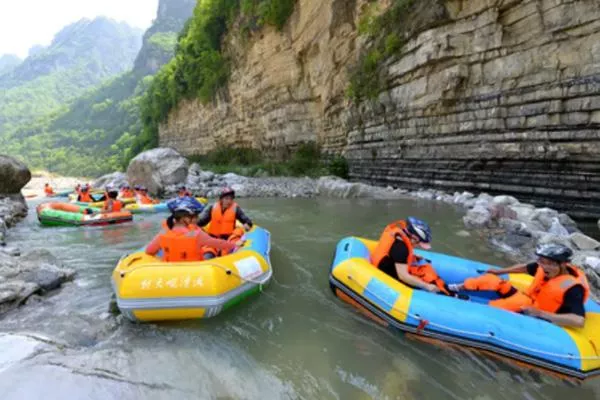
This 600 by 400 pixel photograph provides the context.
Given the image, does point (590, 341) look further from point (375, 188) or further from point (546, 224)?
point (375, 188)

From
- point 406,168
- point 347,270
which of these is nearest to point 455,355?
point 347,270

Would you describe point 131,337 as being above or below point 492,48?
below

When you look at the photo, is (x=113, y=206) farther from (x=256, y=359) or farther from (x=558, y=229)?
(x=558, y=229)

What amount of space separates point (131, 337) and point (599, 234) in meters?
7.33

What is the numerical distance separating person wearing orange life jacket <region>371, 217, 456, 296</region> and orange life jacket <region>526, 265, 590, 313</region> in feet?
2.79

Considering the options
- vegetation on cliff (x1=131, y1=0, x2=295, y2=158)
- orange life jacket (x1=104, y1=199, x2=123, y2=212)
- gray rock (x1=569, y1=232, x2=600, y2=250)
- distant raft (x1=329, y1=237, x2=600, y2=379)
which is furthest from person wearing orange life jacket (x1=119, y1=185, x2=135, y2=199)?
gray rock (x1=569, y1=232, x2=600, y2=250)

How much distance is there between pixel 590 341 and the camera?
9.84 feet

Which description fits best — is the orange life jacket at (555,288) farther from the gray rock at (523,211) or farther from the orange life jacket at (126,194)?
the orange life jacket at (126,194)

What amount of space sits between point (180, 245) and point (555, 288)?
11.7 feet

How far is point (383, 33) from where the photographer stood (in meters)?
13.4

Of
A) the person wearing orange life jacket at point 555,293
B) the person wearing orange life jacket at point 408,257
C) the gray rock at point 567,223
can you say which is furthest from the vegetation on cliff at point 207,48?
the person wearing orange life jacket at point 555,293

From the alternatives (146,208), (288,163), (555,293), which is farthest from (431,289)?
(288,163)

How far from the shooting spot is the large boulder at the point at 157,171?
17.5m

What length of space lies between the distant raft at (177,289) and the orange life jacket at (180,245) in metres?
0.24
